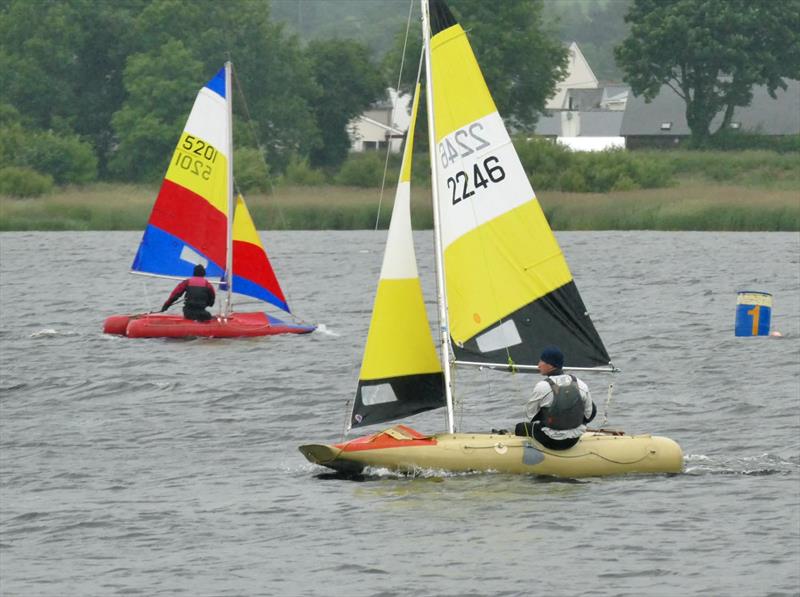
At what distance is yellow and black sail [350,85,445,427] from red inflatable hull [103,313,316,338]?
12.1 metres

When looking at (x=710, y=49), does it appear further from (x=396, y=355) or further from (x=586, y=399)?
(x=586, y=399)

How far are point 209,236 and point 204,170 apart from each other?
1.28 metres

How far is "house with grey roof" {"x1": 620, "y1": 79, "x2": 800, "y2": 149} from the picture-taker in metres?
99.2

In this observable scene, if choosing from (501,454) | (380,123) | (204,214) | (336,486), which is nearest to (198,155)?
(204,214)

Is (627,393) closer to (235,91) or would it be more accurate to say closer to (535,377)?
(535,377)

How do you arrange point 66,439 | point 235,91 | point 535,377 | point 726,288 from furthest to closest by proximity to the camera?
point 235,91, point 726,288, point 535,377, point 66,439

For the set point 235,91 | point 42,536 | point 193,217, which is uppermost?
point 235,91

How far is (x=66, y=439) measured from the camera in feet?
72.4

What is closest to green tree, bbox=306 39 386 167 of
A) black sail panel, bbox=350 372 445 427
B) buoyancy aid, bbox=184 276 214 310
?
buoyancy aid, bbox=184 276 214 310

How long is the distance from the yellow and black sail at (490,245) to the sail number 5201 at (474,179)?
0.01 metres

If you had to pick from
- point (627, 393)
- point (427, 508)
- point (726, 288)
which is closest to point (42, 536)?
point (427, 508)

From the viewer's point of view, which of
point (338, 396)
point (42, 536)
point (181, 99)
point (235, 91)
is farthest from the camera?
point (235, 91)

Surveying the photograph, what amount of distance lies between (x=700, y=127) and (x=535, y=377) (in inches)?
2642

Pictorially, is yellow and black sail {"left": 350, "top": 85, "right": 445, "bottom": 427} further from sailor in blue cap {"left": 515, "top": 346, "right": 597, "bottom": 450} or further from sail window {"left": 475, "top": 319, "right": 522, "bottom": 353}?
sailor in blue cap {"left": 515, "top": 346, "right": 597, "bottom": 450}
